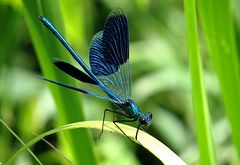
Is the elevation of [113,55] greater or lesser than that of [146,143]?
greater

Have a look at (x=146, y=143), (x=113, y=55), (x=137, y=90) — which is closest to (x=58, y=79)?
(x=146, y=143)

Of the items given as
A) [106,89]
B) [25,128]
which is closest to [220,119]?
[25,128]

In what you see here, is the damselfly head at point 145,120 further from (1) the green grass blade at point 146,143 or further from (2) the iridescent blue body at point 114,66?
(1) the green grass blade at point 146,143

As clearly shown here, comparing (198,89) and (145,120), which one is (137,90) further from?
(198,89)

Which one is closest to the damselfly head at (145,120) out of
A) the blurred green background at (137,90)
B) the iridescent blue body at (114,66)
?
the iridescent blue body at (114,66)

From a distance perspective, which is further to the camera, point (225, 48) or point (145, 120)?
point (145, 120)

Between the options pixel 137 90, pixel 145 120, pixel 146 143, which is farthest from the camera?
pixel 137 90
